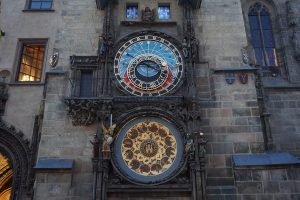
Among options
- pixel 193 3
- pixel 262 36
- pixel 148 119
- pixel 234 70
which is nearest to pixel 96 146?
pixel 148 119

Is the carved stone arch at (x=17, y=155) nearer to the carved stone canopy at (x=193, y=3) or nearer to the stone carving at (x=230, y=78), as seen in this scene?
the stone carving at (x=230, y=78)

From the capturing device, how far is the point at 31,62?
1628cm

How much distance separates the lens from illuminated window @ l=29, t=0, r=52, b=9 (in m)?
17.3

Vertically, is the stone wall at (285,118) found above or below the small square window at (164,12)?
below

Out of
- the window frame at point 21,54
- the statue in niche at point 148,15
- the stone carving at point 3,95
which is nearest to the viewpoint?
the statue in niche at point 148,15

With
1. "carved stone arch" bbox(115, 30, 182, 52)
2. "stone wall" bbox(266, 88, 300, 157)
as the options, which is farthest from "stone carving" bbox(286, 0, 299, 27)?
"carved stone arch" bbox(115, 30, 182, 52)

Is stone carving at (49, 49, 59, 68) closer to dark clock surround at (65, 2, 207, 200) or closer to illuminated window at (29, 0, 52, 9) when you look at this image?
dark clock surround at (65, 2, 207, 200)

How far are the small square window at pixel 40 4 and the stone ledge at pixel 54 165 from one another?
7.92 metres

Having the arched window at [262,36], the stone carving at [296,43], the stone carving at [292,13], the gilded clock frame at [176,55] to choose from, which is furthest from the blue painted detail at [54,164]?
the stone carving at [292,13]

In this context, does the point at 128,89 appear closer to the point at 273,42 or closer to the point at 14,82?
the point at 14,82

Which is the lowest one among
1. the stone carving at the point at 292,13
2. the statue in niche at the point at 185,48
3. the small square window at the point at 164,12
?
the statue in niche at the point at 185,48

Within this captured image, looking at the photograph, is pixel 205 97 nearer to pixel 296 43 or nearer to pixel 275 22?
pixel 296 43

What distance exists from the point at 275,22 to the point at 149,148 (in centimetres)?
870

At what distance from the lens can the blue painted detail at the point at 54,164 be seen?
37.9ft
